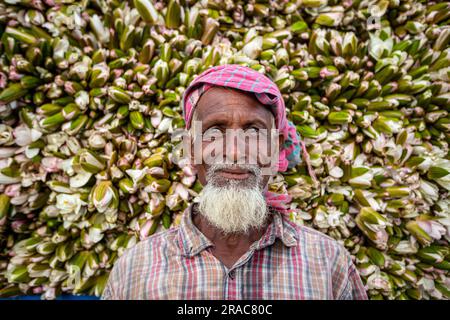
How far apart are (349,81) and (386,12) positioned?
0.37 m

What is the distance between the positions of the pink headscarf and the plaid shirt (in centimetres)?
13

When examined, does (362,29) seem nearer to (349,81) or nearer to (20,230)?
(349,81)

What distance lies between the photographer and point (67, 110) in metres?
0.91

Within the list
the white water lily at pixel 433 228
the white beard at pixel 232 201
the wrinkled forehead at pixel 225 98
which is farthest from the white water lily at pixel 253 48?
the white water lily at pixel 433 228

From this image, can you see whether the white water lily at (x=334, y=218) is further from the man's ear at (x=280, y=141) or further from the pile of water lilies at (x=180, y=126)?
the man's ear at (x=280, y=141)

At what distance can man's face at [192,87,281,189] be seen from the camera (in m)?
0.70

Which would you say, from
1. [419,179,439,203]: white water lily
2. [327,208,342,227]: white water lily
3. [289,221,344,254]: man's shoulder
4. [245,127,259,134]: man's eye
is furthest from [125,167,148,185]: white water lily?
[419,179,439,203]: white water lily

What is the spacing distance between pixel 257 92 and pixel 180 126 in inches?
13.5

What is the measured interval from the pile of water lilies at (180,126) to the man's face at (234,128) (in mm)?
236

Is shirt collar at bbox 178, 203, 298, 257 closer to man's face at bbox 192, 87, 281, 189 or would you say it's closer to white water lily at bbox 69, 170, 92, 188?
man's face at bbox 192, 87, 281, 189

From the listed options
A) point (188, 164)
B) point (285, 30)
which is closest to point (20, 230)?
point (188, 164)

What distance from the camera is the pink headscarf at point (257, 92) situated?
71 cm

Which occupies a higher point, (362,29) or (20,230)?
(362,29)

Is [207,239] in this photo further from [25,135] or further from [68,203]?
[25,135]
